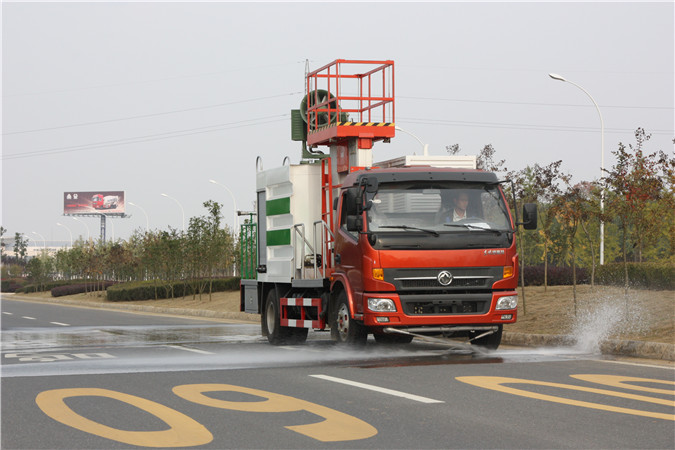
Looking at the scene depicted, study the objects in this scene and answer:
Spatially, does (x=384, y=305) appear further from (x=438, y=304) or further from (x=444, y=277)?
(x=444, y=277)

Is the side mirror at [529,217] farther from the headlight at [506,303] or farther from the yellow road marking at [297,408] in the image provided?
Result: the yellow road marking at [297,408]

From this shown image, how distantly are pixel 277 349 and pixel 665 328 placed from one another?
20.9 feet

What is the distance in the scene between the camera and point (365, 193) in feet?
44.2

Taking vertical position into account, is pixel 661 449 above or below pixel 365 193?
below

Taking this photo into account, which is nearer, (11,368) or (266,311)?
(11,368)

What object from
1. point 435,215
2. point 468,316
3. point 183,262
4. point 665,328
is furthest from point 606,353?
point 183,262

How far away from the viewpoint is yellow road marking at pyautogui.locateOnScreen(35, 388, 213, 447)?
695cm

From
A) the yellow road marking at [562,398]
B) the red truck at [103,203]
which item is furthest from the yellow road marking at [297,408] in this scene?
the red truck at [103,203]

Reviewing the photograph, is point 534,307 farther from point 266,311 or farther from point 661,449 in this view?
point 661,449

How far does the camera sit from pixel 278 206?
54.6ft

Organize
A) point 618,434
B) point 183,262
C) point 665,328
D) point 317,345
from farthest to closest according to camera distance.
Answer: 1. point 183,262
2. point 317,345
3. point 665,328
4. point 618,434

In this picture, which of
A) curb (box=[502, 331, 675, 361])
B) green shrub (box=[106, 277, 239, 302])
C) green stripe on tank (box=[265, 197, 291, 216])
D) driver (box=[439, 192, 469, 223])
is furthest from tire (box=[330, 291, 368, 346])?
green shrub (box=[106, 277, 239, 302])

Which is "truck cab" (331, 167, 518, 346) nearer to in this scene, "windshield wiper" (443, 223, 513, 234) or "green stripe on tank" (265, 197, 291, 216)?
"windshield wiper" (443, 223, 513, 234)

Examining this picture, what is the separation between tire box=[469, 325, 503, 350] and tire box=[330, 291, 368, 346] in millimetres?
1650
